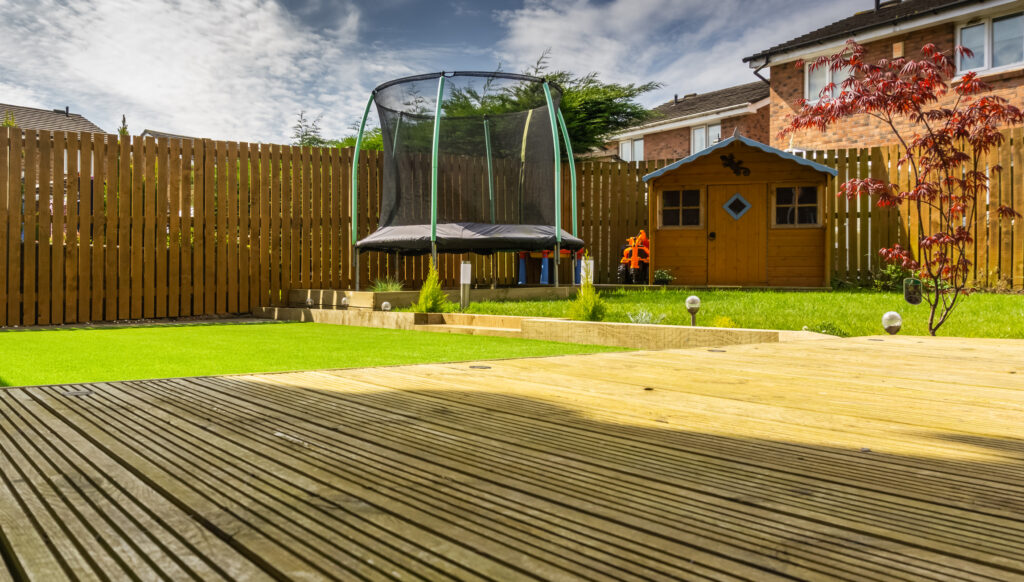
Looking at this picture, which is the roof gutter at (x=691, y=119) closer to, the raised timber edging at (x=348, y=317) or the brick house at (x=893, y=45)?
the brick house at (x=893, y=45)

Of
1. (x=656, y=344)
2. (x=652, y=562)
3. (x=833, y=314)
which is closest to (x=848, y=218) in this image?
Result: (x=833, y=314)

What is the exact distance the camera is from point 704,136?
1962 cm

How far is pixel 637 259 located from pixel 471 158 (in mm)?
3140

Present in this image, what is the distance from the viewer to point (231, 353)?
13.5 feet

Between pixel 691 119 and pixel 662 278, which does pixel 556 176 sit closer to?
pixel 662 278

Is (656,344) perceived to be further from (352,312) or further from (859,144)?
(859,144)

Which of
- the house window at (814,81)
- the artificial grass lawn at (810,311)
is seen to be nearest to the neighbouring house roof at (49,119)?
the house window at (814,81)

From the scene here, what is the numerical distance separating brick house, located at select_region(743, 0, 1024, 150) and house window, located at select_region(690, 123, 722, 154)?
3118mm

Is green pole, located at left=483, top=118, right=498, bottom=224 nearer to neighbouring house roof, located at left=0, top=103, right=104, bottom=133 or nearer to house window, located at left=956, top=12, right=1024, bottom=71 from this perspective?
house window, located at left=956, top=12, right=1024, bottom=71

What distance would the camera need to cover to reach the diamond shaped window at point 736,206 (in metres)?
9.88

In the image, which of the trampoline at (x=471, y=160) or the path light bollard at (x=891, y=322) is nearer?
the path light bollard at (x=891, y=322)

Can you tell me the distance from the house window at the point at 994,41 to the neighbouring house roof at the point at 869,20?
64cm

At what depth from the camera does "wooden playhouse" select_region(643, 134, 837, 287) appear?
962cm

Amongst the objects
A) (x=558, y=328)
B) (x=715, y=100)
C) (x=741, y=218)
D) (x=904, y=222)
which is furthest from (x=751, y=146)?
(x=715, y=100)
